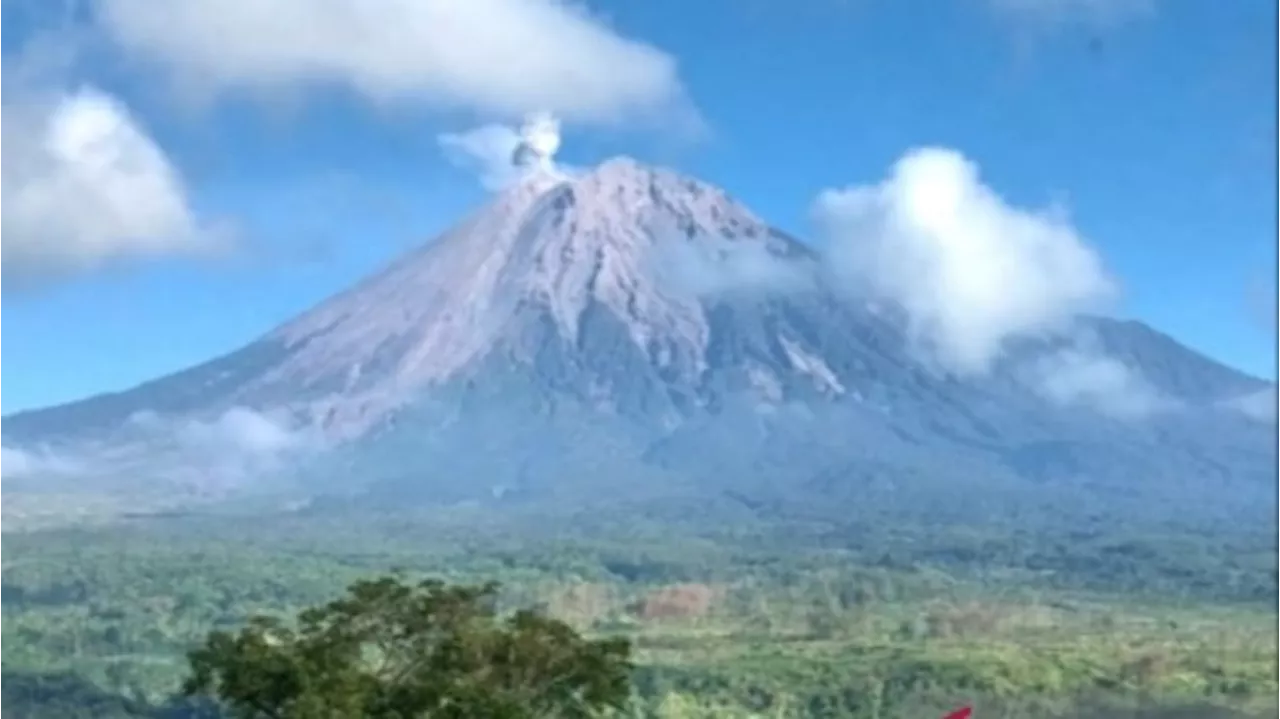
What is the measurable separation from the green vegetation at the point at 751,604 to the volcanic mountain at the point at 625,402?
24.2 meters

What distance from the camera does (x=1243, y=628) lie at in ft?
188

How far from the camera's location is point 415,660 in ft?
47.5

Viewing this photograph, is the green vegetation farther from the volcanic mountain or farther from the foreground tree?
the volcanic mountain

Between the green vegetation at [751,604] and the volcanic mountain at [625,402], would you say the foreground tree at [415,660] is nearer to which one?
the green vegetation at [751,604]

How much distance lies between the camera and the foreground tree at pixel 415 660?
13.5 metres

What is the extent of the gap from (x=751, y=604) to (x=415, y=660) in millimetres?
47799

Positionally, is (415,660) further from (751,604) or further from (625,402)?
(625,402)

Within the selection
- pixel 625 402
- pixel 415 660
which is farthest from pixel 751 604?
pixel 625 402

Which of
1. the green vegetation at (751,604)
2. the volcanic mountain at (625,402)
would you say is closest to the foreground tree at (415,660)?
the green vegetation at (751,604)

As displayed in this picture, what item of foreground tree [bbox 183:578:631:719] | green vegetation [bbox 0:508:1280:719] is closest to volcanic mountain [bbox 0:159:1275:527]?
green vegetation [bbox 0:508:1280:719]

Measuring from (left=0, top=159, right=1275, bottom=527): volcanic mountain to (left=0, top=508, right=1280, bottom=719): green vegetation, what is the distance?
24.2m

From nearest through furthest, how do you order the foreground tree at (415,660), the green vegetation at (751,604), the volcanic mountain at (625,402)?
the foreground tree at (415,660) < the green vegetation at (751,604) < the volcanic mountain at (625,402)

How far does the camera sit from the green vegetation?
126 ft

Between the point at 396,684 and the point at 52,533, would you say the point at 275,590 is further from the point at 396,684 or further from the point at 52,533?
the point at 396,684
